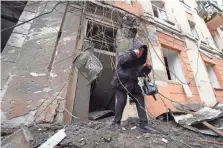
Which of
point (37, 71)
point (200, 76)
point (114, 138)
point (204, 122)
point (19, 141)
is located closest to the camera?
point (19, 141)

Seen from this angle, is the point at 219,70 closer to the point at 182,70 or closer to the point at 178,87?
the point at 182,70

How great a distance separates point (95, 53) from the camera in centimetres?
520

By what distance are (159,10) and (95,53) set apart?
5.20 meters

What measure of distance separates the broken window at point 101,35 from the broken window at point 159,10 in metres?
3.67

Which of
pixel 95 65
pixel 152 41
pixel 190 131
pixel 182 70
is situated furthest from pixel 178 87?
pixel 95 65

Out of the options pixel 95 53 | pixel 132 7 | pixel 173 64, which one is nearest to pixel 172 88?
pixel 173 64

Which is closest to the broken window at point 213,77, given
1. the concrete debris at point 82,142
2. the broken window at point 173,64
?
the broken window at point 173,64

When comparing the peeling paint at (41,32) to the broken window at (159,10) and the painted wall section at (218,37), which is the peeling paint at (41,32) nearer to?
the broken window at (159,10)

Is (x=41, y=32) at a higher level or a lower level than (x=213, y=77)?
higher

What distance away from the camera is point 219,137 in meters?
3.24

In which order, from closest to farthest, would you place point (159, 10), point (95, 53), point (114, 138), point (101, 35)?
point (114, 138)
point (95, 53)
point (101, 35)
point (159, 10)

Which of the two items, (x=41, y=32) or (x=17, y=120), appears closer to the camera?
(x=17, y=120)

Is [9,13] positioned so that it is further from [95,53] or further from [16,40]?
[95,53]

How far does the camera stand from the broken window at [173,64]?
7030 millimetres
